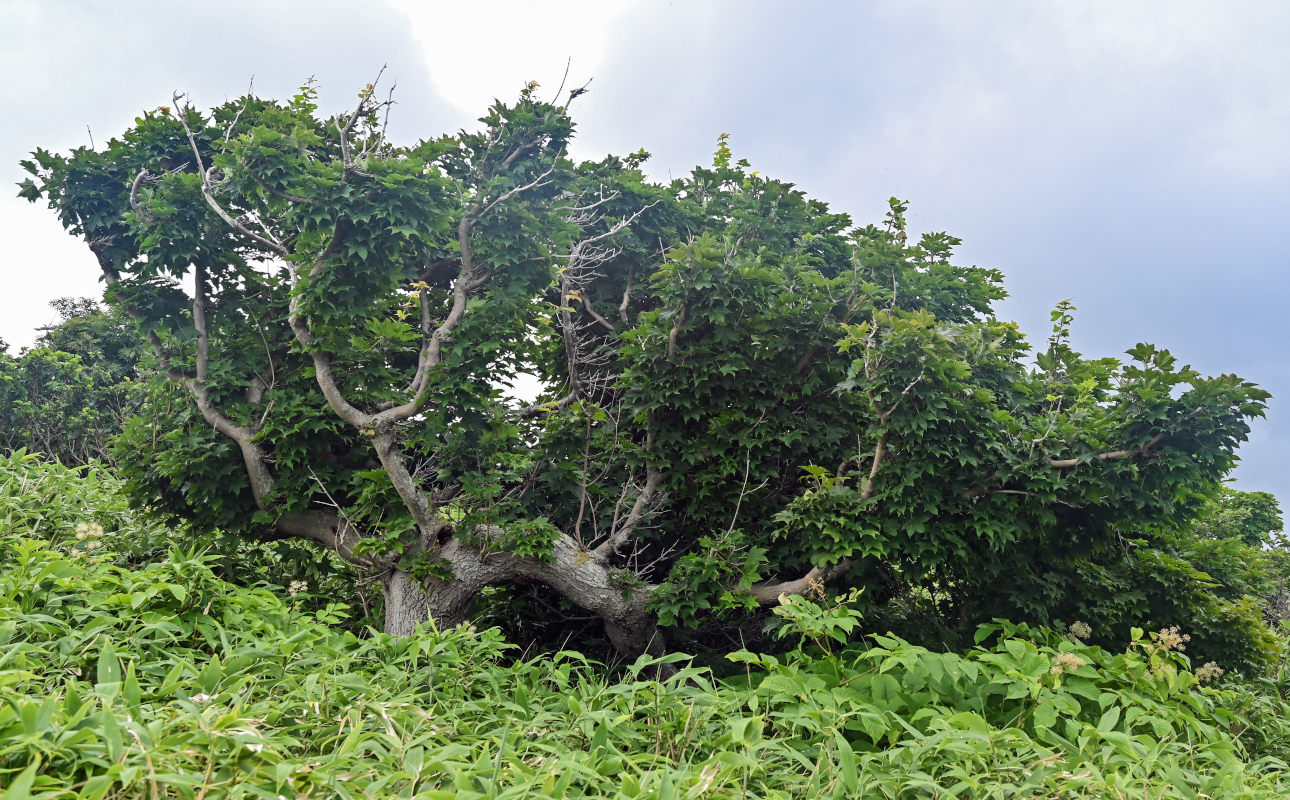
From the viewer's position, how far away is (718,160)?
8.30 metres

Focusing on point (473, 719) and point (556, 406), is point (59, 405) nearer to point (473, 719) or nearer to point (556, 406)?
point (556, 406)

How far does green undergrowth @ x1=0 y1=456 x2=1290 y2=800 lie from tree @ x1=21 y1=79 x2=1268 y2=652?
1.60m

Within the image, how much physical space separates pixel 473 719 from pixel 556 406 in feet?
11.9

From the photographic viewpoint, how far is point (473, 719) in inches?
122

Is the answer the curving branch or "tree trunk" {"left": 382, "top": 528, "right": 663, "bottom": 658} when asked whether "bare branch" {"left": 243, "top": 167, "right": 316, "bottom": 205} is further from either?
the curving branch

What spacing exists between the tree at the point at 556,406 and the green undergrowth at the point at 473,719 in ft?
5.26

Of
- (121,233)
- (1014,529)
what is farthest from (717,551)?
(121,233)

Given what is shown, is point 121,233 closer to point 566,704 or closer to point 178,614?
point 178,614

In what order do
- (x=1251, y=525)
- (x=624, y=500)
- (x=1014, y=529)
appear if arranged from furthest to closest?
1. (x=1251, y=525)
2. (x=624, y=500)
3. (x=1014, y=529)

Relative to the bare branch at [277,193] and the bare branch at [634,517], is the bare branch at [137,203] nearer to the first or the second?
the bare branch at [277,193]

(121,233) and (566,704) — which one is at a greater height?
(121,233)

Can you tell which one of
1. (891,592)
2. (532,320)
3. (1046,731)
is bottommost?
(1046,731)

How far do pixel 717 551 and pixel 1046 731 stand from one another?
109 inches

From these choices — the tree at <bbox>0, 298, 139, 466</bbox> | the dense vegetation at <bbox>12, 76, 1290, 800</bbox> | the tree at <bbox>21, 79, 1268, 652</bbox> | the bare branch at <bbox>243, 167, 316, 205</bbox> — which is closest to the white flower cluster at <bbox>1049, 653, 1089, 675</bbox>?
the dense vegetation at <bbox>12, 76, 1290, 800</bbox>
